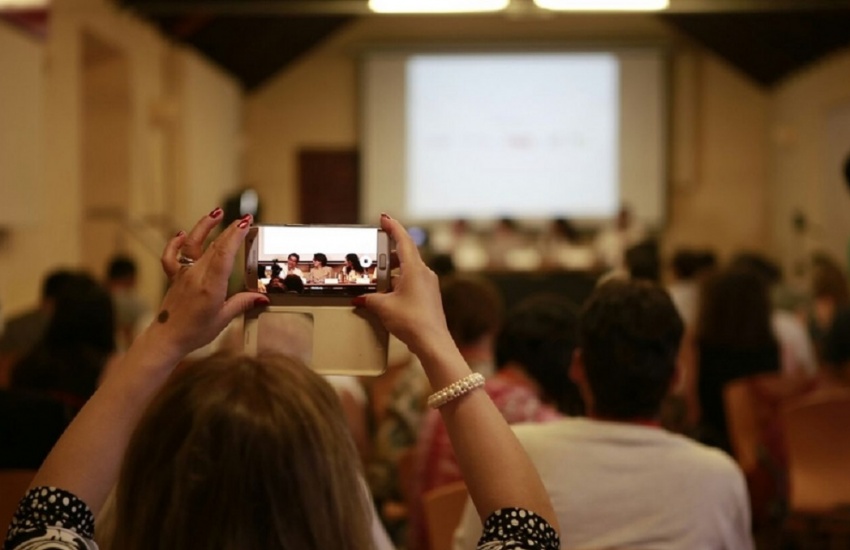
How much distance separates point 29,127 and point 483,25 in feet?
25.4

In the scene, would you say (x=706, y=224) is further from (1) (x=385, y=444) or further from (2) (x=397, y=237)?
(2) (x=397, y=237)

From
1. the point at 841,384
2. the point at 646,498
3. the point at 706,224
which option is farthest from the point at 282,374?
the point at 706,224

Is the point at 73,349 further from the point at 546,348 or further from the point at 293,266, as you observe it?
the point at 293,266

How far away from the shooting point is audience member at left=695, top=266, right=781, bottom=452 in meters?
4.59

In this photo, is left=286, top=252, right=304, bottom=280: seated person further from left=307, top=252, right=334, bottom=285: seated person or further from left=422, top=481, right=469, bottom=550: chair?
left=422, top=481, right=469, bottom=550: chair

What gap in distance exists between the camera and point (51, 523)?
107cm

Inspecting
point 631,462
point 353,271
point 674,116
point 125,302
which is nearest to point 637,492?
point 631,462

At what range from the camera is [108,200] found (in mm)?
9641

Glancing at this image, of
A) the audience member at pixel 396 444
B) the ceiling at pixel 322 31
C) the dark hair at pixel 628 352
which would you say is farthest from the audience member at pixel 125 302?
the dark hair at pixel 628 352

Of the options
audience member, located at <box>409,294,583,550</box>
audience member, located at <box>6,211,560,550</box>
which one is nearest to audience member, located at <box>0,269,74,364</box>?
audience member, located at <box>409,294,583,550</box>

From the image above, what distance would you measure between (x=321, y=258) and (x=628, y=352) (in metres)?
0.99

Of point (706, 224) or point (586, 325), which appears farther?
point (706, 224)

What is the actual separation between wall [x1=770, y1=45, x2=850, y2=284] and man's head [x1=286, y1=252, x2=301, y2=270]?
1078 centimetres

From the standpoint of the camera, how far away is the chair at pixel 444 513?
2.37 metres
